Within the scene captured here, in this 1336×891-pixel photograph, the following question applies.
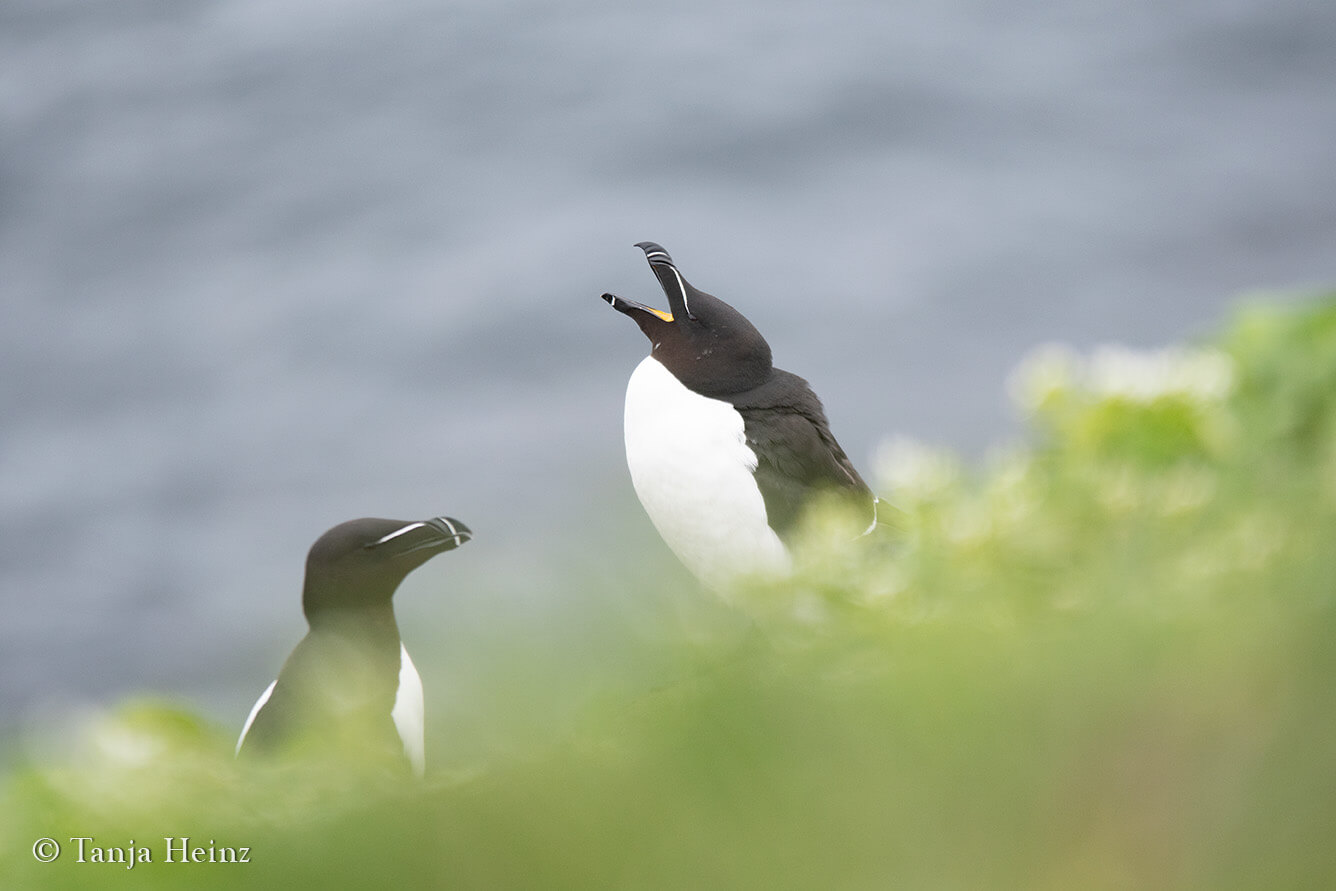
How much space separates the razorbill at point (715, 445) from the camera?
18.7 ft

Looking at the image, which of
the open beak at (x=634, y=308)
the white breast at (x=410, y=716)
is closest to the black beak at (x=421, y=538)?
the white breast at (x=410, y=716)

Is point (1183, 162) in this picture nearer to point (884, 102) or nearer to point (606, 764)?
point (884, 102)

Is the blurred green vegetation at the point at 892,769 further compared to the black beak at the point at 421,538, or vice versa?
the black beak at the point at 421,538

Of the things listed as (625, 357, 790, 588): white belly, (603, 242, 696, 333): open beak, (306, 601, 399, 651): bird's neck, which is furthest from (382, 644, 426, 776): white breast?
(603, 242, 696, 333): open beak

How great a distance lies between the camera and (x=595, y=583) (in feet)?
5.98

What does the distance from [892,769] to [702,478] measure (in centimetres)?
449

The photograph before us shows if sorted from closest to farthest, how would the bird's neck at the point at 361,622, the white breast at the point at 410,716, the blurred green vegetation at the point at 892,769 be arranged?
the blurred green vegetation at the point at 892,769
the white breast at the point at 410,716
the bird's neck at the point at 361,622

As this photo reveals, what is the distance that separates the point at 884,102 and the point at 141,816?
28.9 metres

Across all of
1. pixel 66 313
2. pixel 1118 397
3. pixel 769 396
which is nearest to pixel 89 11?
pixel 66 313

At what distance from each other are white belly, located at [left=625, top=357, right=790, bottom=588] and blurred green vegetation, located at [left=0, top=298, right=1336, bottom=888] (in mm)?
3994

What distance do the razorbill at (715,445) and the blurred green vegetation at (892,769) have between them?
4012mm

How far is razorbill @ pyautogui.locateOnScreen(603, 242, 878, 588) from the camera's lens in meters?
5.70

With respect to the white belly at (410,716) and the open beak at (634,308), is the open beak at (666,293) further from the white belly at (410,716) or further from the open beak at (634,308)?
the white belly at (410,716)

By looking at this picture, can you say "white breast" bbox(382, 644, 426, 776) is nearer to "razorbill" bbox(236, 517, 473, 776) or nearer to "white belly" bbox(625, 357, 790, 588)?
"razorbill" bbox(236, 517, 473, 776)
